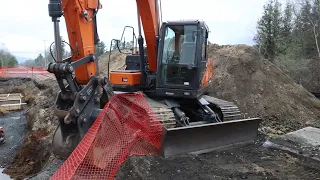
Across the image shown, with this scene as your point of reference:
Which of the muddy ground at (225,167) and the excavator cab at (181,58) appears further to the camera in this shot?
the excavator cab at (181,58)

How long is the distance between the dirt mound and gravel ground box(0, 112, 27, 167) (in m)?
6.07

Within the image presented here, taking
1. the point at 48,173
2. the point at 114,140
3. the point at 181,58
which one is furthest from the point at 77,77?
the point at 181,58

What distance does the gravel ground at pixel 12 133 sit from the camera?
8762mm

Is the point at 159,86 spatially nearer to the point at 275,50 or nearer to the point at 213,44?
the point at 213,44

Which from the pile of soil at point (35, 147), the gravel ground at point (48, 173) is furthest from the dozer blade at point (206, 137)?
the pile of soil at point (35, 147)

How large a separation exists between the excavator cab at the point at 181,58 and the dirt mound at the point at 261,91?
3209mm

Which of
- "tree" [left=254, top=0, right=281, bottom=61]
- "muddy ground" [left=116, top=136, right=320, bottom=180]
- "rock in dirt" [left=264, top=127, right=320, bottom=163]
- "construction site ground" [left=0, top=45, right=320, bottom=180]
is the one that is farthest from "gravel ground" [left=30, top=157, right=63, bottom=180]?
"tree" [left=254, top=0, right=281, bottom=61]

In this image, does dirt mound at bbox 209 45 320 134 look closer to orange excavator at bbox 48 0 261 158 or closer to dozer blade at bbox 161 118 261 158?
dozer blade at bbox 161 118 261 158

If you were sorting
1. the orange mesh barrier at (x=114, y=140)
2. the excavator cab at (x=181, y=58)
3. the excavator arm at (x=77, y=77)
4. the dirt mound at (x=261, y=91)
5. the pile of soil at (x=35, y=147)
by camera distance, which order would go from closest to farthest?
the orange mesh barrier at (x=114, y=140) → the excavator arm at (x=77, y=77) → the excavator cab at (x=181, y=58) → the pile of soil at (x=35, y=147) → the dirt mound at (x=261, y=91)

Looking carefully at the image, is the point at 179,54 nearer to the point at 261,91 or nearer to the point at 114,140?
the point at 114,140

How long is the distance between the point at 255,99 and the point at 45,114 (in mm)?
6525

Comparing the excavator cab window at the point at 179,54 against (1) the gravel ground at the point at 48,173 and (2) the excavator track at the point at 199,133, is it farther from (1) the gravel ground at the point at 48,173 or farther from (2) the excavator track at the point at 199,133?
(1) the gravel ground at the point at 48,173

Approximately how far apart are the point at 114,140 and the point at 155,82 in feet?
6.83

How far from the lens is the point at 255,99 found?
394 inches
